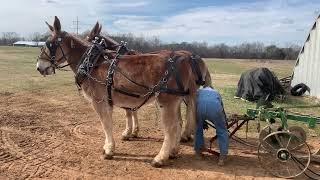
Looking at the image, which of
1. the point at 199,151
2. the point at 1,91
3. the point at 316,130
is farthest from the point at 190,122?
the point at 1,91

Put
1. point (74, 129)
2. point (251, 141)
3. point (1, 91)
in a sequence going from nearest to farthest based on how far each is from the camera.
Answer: point (251, 141), point (74, 129), point (1, 91)

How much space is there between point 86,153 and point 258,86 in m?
10.3

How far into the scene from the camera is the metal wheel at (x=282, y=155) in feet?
25.2

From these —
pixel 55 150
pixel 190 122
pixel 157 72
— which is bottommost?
pixel 55 150

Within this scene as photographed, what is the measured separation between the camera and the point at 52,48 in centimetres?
922

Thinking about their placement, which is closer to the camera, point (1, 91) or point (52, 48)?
point (52, 48)

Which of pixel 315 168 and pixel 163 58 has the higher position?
pixel 163 58

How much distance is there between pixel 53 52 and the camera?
9242mm

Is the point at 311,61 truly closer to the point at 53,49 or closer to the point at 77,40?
the point at 77,40

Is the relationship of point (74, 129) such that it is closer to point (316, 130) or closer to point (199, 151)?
point (199, 151)

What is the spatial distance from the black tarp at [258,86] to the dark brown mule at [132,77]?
920 cm

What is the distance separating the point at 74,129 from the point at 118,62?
126 inches

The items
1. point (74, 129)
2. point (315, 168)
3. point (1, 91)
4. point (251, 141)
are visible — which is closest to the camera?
point (315, 168)

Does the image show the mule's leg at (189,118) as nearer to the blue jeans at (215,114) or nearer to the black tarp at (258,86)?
the blue jeans at (215,114)
